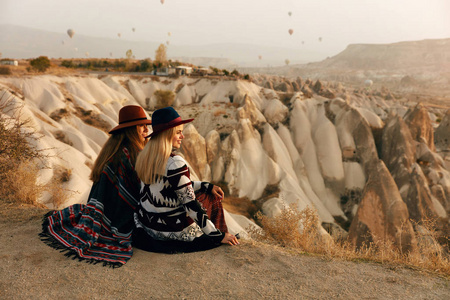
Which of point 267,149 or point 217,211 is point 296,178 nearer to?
point 267,149

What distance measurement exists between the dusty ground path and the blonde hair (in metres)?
1.04

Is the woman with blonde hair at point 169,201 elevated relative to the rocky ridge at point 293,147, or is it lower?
elevated

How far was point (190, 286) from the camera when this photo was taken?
10.1ft

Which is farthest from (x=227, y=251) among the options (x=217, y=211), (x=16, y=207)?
(x=16, y=207)

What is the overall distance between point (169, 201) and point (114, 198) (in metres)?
0.79

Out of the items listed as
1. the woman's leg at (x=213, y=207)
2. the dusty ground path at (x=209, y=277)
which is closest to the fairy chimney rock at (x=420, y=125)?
the dusty ground path at (x=209, y=277)

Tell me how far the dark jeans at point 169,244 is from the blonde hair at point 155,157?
769 millimetres

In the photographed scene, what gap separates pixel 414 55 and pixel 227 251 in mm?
200779

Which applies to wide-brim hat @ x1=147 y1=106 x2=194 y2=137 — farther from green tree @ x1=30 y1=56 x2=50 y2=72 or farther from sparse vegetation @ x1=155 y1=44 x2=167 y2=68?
sparse vegetation @ x1=155 y1=44 x2=167 y2=68

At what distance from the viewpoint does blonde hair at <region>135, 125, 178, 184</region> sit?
121 inches

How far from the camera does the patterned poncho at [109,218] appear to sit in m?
3.46

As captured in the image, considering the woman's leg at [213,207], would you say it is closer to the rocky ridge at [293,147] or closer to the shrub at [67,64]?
the rocky ridge at [293,147]

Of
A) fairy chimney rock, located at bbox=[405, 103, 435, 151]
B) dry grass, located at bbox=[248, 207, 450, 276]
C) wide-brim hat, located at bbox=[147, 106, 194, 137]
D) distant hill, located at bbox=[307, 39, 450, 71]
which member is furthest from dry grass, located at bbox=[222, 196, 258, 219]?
distant hill, located at bbox=[307, 39, 450, 71]

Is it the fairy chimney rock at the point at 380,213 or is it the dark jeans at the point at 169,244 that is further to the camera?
the fairy chimney rock at the point at 380,213
